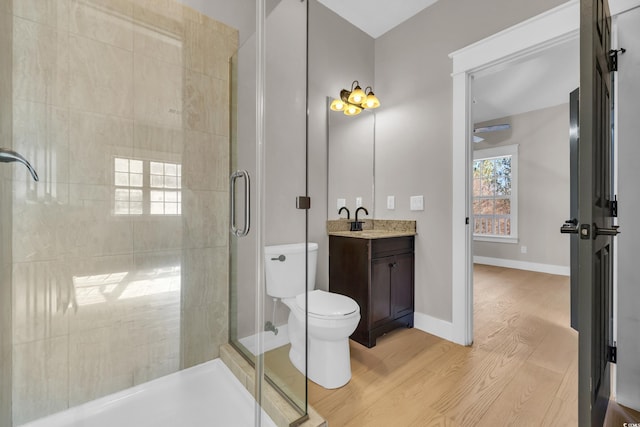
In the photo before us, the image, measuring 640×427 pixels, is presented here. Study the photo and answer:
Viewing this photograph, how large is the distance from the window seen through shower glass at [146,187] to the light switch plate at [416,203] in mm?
1787

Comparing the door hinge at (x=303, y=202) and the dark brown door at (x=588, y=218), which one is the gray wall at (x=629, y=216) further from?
the door hinge at (x=303, y=202)

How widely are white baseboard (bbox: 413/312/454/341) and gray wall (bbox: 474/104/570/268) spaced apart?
10.9 feet

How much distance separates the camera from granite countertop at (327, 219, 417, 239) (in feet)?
7.60

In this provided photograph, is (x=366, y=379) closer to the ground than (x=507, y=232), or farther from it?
closer to the ground

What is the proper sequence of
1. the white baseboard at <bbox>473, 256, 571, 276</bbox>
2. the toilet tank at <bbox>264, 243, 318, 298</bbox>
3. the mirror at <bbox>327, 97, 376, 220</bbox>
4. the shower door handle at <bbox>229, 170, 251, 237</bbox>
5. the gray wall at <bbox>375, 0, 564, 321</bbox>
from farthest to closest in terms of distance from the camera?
the white baseboard at <bbox>473, 256, 571, 276</bbox> → the mirror at <bbox>327, 97, 376, 220</bbox> → the gray wall at <bbox>375, 0, 564, 321</bbox> → the toilet tank at <bbox>264, 243, 318, 298</bbox> → the shower door handle at <bbox>229, 170, 251, 237</bbox>

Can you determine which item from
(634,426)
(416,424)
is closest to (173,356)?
(416,424)

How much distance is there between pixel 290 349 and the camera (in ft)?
4.56

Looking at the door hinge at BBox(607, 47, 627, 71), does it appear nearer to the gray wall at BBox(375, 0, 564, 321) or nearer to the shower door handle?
the gray wall at BBox(375, 0, 564, 321)

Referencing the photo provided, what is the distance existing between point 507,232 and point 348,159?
3.87m

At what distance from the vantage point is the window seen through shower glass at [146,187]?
144 cm

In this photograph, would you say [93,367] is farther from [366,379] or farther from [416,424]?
[416,424]

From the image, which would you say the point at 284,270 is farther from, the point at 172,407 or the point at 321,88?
the point at 321,88

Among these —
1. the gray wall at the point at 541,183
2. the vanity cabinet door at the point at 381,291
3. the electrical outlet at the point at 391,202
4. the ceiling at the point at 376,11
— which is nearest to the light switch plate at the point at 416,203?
the electrical outlet at the point at 391,202
